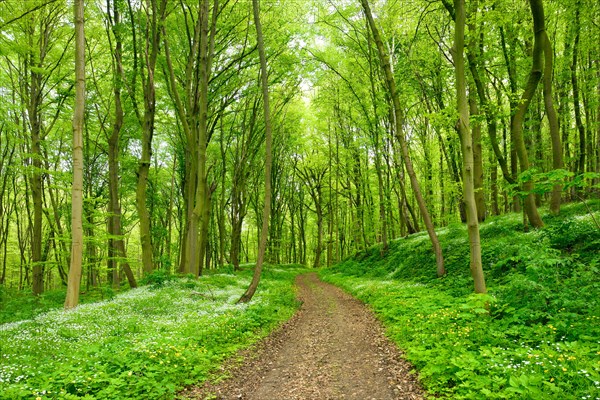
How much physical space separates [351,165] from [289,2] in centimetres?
1514

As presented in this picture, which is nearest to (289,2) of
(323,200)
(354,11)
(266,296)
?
(354,11)

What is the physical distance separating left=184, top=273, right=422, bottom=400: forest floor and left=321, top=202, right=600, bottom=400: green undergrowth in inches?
19.9

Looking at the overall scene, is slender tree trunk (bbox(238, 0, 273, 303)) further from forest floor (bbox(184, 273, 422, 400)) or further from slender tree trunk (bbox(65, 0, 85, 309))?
slender tree trunk (bbox(65, 0, 85, 309))

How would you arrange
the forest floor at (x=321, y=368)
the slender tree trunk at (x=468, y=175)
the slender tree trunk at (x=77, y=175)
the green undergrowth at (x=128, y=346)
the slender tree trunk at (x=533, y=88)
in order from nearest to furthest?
the green undergrowth at (x=128, y=346)
the forest floor at (x=321, y=368)
the slender tree trunk at (x=468, y=175)
the slender tree trunk at (x=533, y=88)
the slender tree trunk at (x=77, y=175)

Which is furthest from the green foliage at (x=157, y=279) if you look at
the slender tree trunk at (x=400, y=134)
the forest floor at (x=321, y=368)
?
the slender tree trunk at (x=400, y=134)

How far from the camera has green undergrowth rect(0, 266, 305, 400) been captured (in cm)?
514

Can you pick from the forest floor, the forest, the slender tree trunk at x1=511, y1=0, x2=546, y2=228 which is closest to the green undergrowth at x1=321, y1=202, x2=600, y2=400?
the forest

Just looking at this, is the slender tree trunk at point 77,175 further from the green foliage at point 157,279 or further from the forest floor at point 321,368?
the forest floor at point 321,368

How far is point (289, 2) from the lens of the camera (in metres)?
20.0

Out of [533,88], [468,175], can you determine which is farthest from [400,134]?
[468,175]

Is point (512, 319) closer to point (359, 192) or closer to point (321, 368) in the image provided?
point (321, 368)

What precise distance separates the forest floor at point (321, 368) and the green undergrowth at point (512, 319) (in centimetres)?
50

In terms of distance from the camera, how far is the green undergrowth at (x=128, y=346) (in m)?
5.14

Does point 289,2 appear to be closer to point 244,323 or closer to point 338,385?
point 244,323
